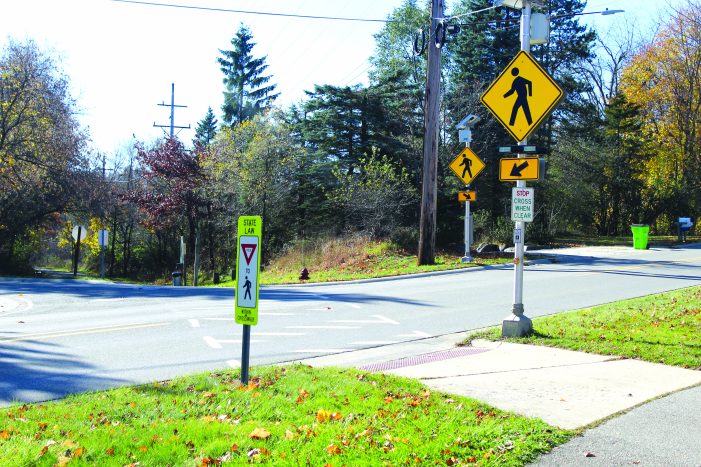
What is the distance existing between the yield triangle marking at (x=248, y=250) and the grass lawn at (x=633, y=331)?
4412mm

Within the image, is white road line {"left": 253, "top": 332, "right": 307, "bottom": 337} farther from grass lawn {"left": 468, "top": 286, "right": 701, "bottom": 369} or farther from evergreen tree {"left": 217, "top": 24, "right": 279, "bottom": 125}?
evergreen tree {"left": 217, "top": 24, "right": 279, "bottom": 125}

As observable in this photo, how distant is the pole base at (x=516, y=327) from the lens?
29.2 ft

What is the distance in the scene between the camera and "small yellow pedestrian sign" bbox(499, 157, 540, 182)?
8.64 m

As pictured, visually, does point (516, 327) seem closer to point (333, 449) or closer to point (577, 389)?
point (577, 389)

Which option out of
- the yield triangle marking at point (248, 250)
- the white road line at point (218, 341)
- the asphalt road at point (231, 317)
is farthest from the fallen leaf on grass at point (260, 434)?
the white road line at point (218, 341)

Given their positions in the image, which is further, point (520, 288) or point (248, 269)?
point (520, 288)

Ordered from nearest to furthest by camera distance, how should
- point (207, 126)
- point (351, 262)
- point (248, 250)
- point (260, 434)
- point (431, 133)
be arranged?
point (260, 434) → point (248, 250) → point (431, 133) → point (351, 262) → point (207, 126)

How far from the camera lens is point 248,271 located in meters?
6.09

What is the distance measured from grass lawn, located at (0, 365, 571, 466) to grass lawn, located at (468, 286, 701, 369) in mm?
3130

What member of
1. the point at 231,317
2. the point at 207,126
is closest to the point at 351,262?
the point at 231,317

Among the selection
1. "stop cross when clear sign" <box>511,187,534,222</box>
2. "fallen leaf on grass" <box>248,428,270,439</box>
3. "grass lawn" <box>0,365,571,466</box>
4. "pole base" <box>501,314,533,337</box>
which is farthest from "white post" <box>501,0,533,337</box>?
"fallen leaf on grass" <box>248,428,270,439</box>

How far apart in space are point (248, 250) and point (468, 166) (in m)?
16.1

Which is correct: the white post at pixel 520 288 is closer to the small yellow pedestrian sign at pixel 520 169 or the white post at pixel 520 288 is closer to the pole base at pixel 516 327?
Result: the pole base at pixel 516 327

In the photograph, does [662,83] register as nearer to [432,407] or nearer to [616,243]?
[616,243]
